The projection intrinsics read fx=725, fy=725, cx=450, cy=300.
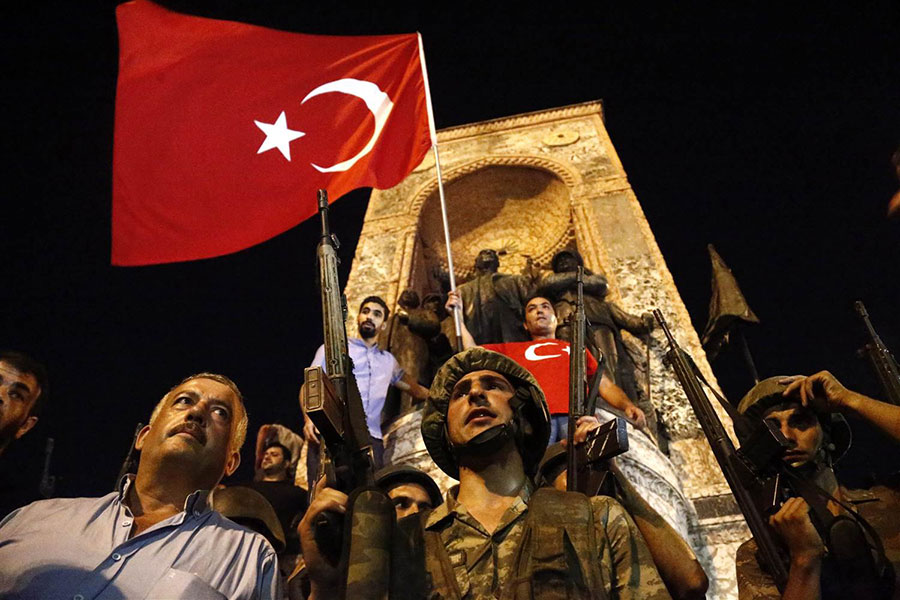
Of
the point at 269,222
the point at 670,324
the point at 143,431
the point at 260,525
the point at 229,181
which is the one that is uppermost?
the point at 229,181

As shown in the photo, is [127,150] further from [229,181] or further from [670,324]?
[670,324]

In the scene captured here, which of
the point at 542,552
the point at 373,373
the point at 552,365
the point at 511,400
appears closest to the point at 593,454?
the point at 511,400

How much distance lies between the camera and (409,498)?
422cm

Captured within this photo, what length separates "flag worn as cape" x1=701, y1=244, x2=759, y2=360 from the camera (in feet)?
20.2

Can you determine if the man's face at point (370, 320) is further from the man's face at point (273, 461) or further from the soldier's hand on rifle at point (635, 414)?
the soldier's hand on rifle at point (635, 414)

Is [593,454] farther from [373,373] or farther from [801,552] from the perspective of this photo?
[373,373]

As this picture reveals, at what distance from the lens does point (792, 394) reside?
3.63 metres

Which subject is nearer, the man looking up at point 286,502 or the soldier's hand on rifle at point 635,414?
the man looking up at point 286,502

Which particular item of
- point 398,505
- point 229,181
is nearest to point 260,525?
point 398,505

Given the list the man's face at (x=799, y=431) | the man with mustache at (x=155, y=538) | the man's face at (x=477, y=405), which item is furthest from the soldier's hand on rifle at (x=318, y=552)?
the man's face at (x=799, y=431)

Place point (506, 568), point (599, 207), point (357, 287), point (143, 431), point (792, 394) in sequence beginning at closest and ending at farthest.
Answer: point (506, 568) → point (143, 431) → point (792, 394) → point (357, 287) → point (599, 207)

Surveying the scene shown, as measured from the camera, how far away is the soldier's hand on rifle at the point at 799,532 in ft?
9.14

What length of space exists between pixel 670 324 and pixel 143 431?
23.9 feet

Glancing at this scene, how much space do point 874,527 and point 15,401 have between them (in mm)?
4030
